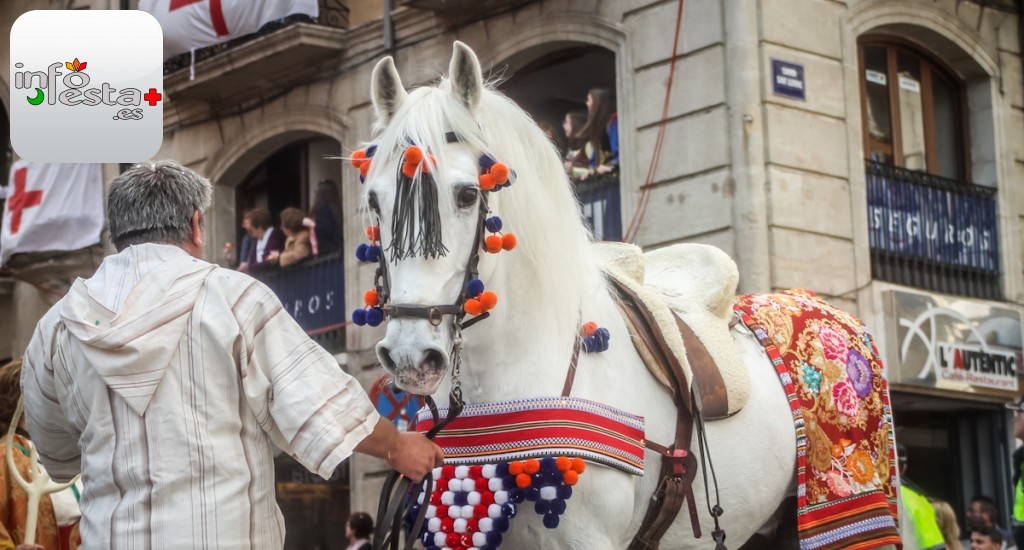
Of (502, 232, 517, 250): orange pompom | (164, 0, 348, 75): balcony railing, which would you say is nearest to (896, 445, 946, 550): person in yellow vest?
(502, 232, 517, 250): orange pompom

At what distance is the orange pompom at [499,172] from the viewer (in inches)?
164

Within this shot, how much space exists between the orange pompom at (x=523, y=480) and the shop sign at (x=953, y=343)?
8.41 meters

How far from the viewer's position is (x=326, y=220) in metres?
15.2

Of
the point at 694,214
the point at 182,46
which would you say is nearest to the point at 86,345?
the point at 694,214

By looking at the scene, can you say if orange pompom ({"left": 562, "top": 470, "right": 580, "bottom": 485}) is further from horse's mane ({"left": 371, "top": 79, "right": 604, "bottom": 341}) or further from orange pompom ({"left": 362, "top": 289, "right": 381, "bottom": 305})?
orange pompom ({"left": 362, "top": 289, "right": 381, "bottom": 305})

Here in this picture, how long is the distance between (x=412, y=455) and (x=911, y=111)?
1073 cm

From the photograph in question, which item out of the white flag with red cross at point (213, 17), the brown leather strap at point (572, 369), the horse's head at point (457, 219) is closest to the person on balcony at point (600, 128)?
the white flag with red cross at point (213, 17)

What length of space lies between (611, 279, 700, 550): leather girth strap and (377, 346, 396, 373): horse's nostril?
3.53ft

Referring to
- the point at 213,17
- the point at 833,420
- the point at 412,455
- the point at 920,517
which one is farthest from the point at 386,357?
the point at 213,17

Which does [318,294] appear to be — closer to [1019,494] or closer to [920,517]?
[920,517]

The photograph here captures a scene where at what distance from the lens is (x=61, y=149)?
8289 millimetres

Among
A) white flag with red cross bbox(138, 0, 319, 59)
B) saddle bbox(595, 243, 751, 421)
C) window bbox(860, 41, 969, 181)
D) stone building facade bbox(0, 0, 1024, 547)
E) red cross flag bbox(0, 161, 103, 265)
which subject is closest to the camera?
saddle bbox(595, 243, 751, 421)

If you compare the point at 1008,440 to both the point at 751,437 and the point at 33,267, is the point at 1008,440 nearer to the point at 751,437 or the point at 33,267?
the point at 751,437

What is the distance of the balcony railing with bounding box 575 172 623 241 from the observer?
41.2ft
